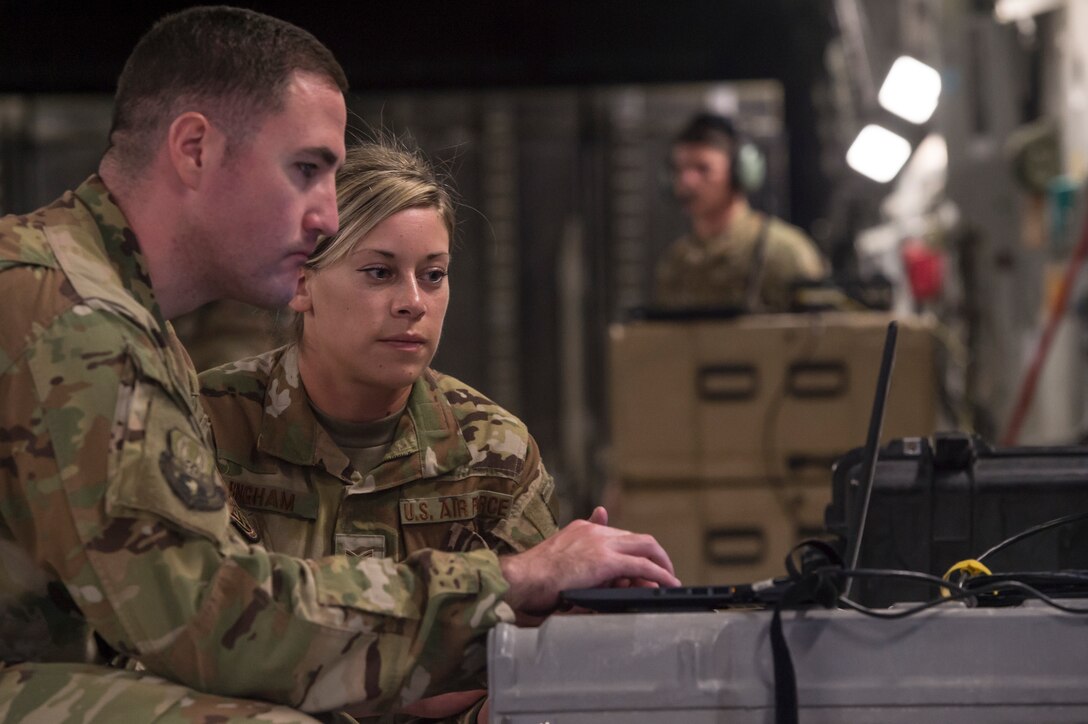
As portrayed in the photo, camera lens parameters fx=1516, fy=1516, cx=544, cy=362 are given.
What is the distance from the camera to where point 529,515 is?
6.92 ft

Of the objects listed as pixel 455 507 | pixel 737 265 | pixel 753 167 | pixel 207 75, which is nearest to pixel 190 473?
pixel 207 75

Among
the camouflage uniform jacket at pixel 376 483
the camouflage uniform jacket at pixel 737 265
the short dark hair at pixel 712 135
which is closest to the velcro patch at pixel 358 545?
the camouflage uniform jacket at pixel 376 483

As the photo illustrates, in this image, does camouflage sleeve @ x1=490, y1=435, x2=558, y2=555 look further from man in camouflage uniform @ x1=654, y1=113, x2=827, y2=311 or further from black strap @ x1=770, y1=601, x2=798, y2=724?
man in camouflage uniform @ x1=654, y1=113, x2=827, y2=311

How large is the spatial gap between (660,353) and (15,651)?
9.79ft

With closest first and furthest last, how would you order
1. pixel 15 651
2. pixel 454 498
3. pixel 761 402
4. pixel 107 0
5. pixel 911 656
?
pixel 911 656, pixel 15 651, pixel 454 498, pixel 761 402, pixel 107 0

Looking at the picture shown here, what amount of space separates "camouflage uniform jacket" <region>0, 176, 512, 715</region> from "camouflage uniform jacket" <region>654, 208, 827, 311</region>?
3.65m

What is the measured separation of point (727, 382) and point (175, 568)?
3.13 meters

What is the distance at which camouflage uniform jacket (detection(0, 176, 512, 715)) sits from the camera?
4.67 feet

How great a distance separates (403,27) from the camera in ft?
22.5

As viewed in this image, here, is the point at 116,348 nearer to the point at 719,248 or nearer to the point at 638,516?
the point at 638,516

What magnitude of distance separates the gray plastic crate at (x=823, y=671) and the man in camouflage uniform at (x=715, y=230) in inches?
160

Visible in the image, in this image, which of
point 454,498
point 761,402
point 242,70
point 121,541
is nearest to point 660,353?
point 761,402

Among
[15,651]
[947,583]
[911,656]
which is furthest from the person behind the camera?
[15,651]

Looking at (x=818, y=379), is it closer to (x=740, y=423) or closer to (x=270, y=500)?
(x=740, y=423)
